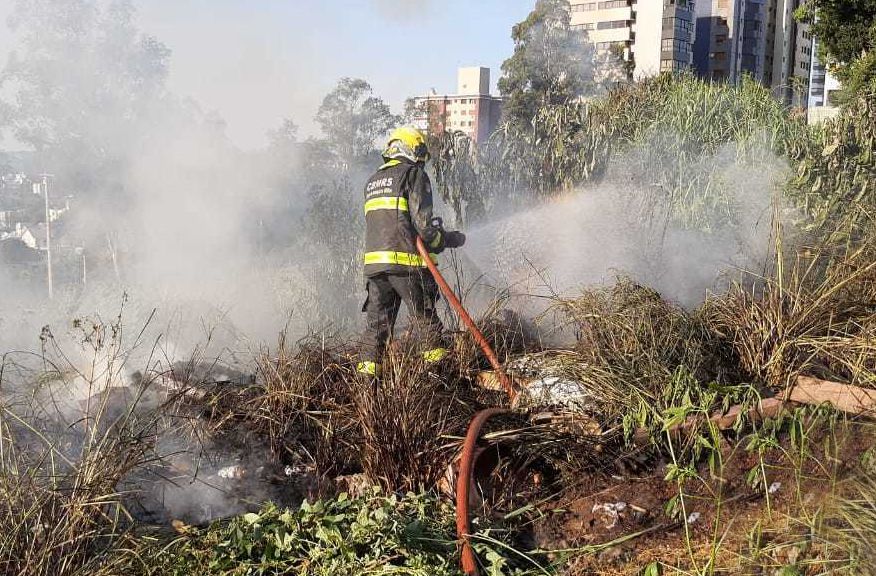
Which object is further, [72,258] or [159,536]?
[72,258]

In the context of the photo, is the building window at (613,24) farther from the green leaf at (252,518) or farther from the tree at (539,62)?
the green leaf at (252,518)

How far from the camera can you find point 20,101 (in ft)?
27.6

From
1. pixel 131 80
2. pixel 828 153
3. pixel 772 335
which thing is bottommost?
pixel 772 335

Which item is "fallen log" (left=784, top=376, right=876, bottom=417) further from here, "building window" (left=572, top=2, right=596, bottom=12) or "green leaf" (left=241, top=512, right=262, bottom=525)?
"building window" (left=572, top=2, right=596, bottom=12)

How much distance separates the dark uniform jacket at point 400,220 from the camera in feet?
16.2

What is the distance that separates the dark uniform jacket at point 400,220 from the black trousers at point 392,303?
0.27 ft

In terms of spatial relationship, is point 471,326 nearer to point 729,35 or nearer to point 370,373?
point 370,373

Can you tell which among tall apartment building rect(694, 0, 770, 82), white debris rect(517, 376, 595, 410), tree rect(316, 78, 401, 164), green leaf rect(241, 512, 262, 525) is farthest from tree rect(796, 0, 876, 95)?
tall apartment building rect(694, 0, 770, 82)

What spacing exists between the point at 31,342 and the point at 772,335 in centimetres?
→ 560

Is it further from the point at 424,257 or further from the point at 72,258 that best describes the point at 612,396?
the point at 72,258

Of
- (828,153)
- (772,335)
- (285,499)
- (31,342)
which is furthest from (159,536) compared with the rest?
(828,153)

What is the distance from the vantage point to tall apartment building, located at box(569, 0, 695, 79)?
4988cm

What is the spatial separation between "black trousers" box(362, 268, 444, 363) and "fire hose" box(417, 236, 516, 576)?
207mm

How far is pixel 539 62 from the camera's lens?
31953 mm
